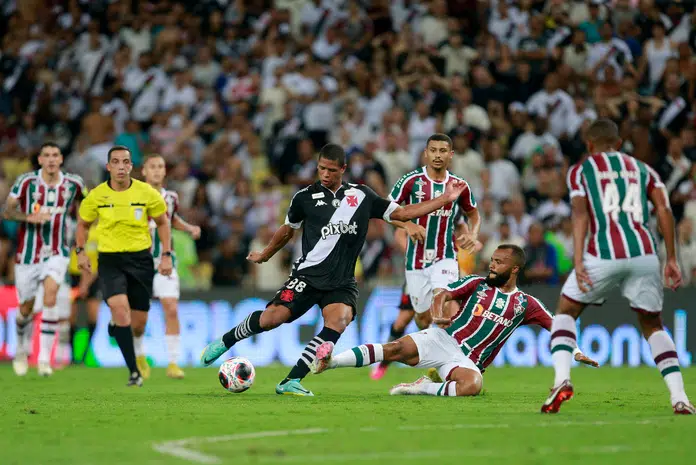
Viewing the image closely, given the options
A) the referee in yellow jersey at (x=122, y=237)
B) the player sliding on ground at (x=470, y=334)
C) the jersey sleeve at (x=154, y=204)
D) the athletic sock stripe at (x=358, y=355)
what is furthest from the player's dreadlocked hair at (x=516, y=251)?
the jersey sleeve at (x=154, y=204)

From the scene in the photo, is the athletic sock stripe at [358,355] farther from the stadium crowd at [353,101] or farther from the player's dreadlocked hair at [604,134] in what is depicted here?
the stadium crowd at [353,101]

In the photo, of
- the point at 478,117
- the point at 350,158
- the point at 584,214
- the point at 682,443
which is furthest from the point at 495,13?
the point at 682,443

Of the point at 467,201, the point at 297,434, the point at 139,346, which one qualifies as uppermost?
the point at 467,201

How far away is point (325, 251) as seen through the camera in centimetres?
1131

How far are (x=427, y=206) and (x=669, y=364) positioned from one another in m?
2.82

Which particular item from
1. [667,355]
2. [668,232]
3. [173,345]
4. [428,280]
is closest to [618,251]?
[668,232]

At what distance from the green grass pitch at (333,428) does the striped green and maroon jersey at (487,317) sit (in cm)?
50

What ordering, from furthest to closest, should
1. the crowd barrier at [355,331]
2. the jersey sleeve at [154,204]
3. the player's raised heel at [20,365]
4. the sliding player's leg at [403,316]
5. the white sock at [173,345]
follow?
1. the crowd barrier at [355,331]
2. the player's raised heel at [20,365]
3. the white sock at [173,345]
4. the sliding player's leg at [403,316]
5. the jersey sleeve at [154,204]

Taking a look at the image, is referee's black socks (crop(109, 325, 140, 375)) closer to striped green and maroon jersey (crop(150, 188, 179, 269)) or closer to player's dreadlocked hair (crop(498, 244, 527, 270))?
striped green and maroon jersey (crop(150, 188, 179, 269))

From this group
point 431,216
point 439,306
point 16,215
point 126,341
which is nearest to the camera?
point 439,306

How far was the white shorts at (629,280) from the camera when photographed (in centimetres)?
883

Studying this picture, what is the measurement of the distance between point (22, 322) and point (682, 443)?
10871 mm

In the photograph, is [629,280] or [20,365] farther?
[20,365]

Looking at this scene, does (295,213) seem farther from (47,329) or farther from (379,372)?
(47,329)
